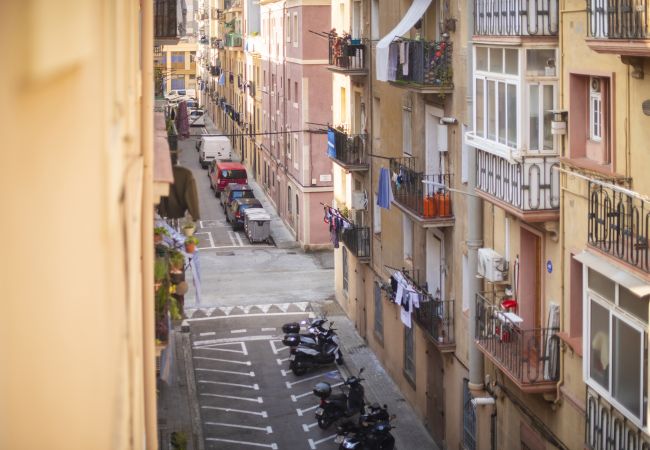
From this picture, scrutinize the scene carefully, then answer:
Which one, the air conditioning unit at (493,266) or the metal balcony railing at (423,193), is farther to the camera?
the metal balcony railing at (423,193)

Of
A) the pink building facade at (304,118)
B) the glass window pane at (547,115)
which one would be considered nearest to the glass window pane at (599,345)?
the glass window pane at (547,115)

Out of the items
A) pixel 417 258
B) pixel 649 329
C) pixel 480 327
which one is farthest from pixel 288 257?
pixel 649 329

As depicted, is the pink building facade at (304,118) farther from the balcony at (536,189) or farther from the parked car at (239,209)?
the balcony at (536,189)

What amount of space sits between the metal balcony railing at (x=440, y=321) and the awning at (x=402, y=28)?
6.06 m

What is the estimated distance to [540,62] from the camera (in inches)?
794

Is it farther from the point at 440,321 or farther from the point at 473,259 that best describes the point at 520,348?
the point at 440,321

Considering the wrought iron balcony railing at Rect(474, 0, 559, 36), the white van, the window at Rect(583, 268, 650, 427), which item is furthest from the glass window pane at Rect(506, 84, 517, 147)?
the white van

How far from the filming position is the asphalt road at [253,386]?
29.2m

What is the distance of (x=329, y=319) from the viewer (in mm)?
40781

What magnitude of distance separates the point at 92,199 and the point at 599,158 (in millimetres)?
15877

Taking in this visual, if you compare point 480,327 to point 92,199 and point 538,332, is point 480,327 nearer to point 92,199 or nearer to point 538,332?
point 538,332

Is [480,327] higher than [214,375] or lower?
higher

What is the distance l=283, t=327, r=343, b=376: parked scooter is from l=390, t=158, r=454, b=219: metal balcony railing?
6.74 metres

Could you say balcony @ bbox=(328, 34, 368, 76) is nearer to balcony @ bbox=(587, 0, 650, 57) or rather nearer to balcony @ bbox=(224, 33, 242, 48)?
balcony @ bbox=(587, 0, 650, 57)
